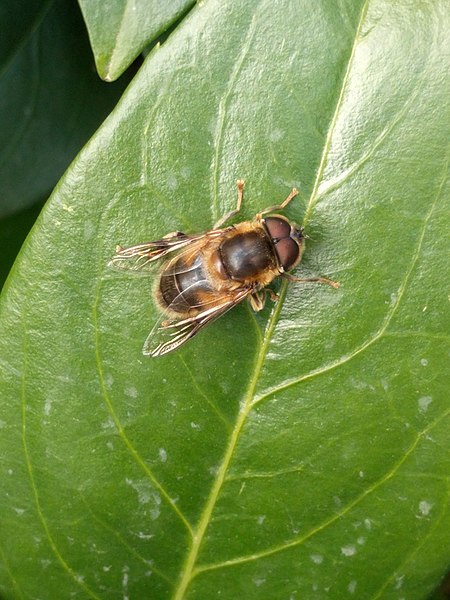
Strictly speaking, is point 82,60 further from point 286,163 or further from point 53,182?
point 286,163

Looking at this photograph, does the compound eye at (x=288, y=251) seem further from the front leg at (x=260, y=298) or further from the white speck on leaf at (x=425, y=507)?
the white speck on leaf at (x=425, y=507)

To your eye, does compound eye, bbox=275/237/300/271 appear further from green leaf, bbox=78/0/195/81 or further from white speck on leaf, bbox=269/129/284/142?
green leaf, bbox=78/0/195/81

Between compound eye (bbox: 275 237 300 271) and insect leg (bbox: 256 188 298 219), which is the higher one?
insect leg (bbox: 256 188 298 219)

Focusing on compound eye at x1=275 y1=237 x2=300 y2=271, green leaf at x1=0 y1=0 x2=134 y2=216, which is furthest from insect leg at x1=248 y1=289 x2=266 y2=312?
green leaf at x1=0 y1=0 x2=134 y2=216

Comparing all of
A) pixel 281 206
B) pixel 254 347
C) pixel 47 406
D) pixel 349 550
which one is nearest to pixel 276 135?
pixel 281 206

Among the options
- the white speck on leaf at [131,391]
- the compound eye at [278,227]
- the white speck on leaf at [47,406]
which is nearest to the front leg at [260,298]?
the compound eye at [278,227]

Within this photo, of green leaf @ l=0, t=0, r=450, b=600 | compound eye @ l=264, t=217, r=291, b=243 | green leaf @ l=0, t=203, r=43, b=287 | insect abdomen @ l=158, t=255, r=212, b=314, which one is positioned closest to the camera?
green leaf @ l=0, t=0, r=450, b=600

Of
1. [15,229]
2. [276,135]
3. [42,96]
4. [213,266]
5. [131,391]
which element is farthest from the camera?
→ [15,229]

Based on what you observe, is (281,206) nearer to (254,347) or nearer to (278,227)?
(278,227)
